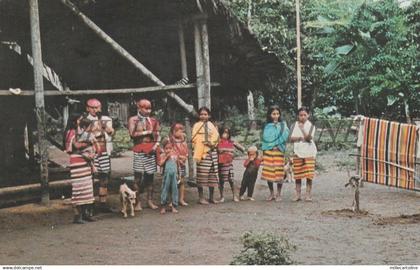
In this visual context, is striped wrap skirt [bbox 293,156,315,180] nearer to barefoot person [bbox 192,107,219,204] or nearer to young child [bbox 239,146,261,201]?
young child [bbox 239,146,261,201]

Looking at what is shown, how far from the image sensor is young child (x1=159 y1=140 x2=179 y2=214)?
7.23m

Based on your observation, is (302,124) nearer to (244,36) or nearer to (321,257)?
(244,36)

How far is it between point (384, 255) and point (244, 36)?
466 centimetres

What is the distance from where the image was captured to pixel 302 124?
823cm

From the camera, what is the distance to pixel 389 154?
753 cm

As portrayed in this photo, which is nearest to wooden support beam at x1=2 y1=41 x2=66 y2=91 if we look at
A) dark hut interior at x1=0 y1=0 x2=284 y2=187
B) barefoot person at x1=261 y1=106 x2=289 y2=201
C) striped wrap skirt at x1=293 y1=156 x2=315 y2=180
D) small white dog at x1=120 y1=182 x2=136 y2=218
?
dark hut interior at x1=0 y1=0 x2=284 y2=187

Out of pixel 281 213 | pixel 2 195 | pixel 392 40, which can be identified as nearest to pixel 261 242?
pixel 281 213

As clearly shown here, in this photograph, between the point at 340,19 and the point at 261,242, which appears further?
the point at 340,19

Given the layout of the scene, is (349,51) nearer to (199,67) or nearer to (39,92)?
(199,67)

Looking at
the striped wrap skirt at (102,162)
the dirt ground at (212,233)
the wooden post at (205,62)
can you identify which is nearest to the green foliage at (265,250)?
the dirt ground at (212,233)

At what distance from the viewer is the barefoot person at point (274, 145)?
26.8 ft

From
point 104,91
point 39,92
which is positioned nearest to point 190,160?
point 104,91

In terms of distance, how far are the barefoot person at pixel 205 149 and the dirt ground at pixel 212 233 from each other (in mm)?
400

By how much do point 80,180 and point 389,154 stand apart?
3.90 m
